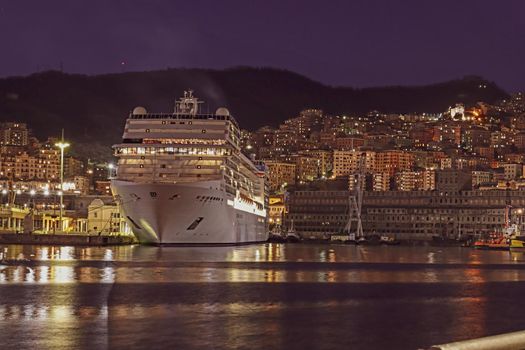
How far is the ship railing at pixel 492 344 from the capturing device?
31.6 ft

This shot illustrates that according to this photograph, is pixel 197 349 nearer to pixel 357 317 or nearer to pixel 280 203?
pixel 357 317

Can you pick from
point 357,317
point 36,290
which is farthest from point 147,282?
point 357,317

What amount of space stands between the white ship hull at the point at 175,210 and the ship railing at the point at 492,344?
58.8m

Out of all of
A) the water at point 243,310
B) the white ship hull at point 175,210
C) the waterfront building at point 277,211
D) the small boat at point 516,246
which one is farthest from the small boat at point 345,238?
the water at point 243,310

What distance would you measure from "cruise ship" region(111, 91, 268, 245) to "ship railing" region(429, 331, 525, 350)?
193 feet

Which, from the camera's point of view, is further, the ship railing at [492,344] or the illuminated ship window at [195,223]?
the illuminated ship window at [195,223]

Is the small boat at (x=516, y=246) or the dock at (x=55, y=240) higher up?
the dock at (x=55, y=240)

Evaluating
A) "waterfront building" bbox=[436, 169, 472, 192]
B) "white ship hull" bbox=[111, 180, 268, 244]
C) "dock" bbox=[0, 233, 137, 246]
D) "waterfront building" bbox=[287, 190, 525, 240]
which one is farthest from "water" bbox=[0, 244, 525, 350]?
"waterfront building" bbox=[436, 169, 472, 192]

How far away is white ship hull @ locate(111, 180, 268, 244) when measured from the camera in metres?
68.4

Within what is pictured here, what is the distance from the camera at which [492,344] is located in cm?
991

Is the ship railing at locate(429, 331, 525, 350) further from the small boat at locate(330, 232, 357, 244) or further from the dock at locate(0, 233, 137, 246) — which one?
the small boat at locate(330, 232, 357, 244)

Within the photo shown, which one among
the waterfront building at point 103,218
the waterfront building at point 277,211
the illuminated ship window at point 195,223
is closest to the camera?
the illuminated ship window at point 195,223

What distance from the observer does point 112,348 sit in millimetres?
13875

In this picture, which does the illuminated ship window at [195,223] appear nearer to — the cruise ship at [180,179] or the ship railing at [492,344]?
the cruise ship at [180,179]
